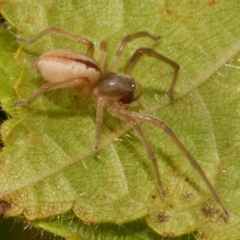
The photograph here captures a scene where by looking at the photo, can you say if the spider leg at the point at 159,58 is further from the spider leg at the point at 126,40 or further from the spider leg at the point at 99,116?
the spider leg at the point at 99,116

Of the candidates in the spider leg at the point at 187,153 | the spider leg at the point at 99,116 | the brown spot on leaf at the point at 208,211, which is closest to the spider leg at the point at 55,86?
the spider leg at the point at 99,116

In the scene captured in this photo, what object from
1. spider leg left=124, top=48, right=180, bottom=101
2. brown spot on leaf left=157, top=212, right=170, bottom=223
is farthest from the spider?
brown spot on leaf left=157, top=212, right=170, bottom=223

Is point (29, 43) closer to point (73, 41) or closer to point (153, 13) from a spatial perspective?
point (73, 41)

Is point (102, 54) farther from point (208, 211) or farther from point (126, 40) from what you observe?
point (208, 211)

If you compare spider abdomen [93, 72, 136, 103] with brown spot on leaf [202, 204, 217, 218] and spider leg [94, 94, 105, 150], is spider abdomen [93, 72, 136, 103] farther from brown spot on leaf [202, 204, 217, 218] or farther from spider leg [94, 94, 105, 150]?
brown spot on leaf [202, 204, 217, 218]

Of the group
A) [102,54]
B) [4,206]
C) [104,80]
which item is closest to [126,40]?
[102,54]

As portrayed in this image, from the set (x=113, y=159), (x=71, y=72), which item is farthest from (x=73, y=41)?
(x=113, y=159)
